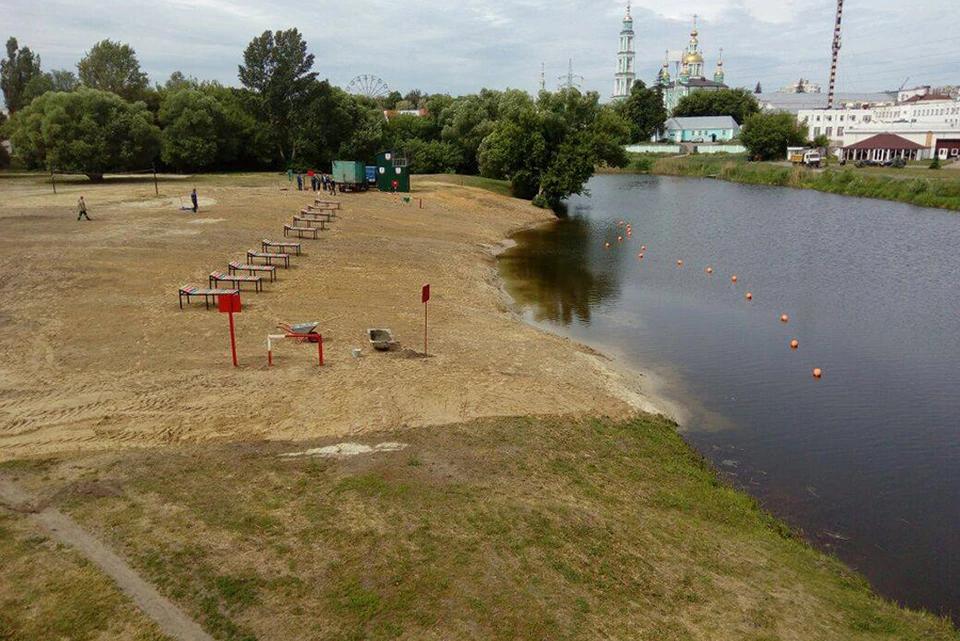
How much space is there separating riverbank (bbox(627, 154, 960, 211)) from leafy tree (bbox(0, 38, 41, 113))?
89195 mm

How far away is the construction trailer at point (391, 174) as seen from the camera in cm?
5716

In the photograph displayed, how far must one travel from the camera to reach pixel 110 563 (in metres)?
9.16

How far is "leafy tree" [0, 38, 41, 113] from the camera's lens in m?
73.9

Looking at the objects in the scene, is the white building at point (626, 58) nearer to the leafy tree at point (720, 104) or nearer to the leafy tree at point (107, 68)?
the leafy tree at point (720, 104)

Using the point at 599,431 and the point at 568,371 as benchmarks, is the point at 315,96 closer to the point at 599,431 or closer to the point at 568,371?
the point at 568,371

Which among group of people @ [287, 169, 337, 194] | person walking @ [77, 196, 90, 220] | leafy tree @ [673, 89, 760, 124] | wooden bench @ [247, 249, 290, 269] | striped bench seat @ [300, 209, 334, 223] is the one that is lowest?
wooden bench @ [247, 249, 290, 269]

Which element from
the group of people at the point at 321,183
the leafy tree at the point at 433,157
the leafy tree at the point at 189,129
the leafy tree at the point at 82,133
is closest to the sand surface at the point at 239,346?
the leafy tree at the point at 82,133

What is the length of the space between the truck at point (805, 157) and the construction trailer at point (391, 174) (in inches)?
2708

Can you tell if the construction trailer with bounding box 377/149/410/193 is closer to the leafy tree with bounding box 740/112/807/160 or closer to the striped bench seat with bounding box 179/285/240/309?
the striped bench seat with bounding box 179/285/240/309

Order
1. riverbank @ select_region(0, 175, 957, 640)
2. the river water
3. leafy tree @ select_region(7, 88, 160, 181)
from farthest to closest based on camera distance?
leafy tree @ select_region(7, 88, 160, 181) → the river water → riverbank @ select_region(0, 175, 957, 640)

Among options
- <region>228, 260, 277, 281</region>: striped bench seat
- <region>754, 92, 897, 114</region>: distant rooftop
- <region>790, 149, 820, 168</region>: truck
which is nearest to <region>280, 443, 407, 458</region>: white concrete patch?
<region>228, 260, 277, 281</region>: striped bench seat

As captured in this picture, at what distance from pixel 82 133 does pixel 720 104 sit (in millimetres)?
138082

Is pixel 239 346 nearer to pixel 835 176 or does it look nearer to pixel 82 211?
pixel 82 211

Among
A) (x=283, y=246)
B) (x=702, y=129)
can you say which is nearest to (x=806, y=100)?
(x=702, y=129)
